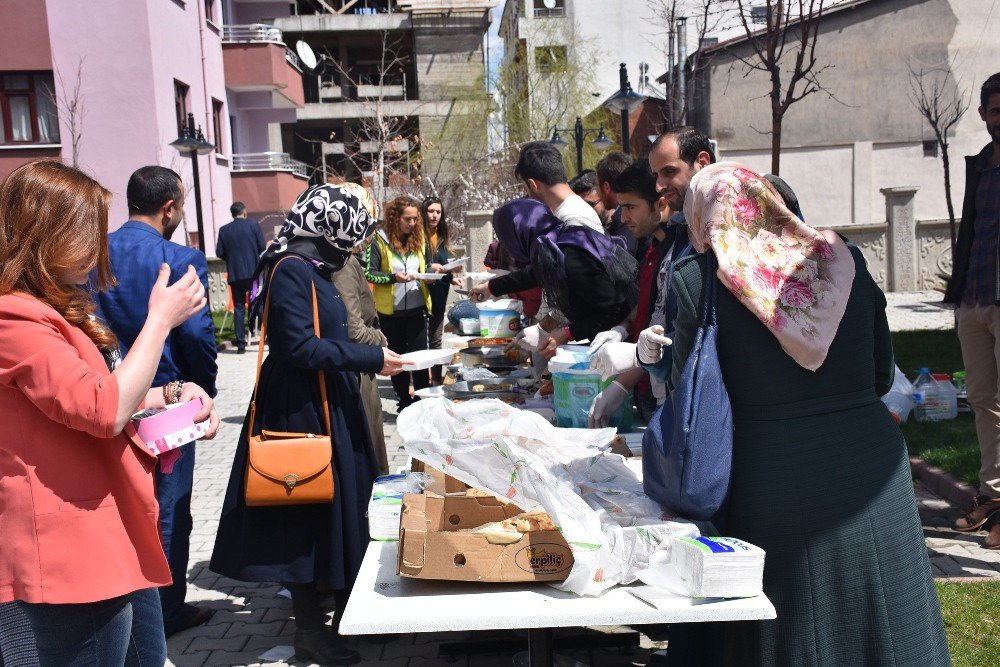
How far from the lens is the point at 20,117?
21.3m

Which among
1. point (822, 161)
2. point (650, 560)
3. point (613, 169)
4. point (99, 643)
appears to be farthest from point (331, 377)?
point (822, 161)

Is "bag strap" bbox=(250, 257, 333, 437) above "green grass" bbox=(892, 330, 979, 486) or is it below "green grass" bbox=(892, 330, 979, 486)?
above

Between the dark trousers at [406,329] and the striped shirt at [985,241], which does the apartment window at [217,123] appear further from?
the striped shirt at [985,241]

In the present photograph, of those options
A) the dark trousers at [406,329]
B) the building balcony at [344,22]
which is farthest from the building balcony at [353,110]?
the dark trousers at [406,329]

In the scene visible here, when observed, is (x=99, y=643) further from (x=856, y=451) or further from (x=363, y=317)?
(x=363, y=317)

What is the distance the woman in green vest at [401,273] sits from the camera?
334 inches

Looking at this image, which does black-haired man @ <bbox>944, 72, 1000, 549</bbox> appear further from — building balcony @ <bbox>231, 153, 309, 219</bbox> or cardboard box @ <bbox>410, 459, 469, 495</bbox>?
building balcony @ <bbox>231, 153, 309, 219</bbox>

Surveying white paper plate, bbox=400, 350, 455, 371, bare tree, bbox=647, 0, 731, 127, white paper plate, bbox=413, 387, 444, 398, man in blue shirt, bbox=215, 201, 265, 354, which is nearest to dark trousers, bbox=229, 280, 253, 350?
man in blue shirt, bbox=215, 201, 265, 354

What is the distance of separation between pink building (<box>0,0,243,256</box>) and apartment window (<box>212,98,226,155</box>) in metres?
3.04

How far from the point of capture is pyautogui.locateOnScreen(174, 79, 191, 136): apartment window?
73.7 feet

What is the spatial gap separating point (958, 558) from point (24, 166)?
4827 millimetres

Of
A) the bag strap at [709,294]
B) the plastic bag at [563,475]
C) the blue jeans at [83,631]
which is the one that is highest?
the bag strap at [709,294]

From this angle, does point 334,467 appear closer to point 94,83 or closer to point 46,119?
point 94,83

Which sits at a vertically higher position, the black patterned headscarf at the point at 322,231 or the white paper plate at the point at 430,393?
the black patterned headscarf at the point at 322,231
